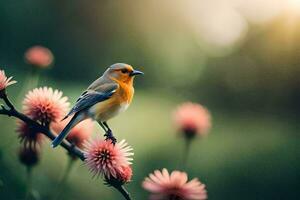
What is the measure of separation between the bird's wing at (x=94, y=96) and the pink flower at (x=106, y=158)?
1.10 feet

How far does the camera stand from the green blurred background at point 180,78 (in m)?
2.38

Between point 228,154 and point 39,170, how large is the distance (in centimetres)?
105

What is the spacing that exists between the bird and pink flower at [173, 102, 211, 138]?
5.5 inches

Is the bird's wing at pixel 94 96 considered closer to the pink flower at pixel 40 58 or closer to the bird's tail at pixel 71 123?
the bird's tail at pixel 71 123

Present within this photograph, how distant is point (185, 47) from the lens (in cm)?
417

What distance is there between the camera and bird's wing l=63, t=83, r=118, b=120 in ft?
3.86

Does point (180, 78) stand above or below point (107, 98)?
above

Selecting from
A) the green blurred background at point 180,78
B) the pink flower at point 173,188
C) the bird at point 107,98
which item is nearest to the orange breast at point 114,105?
the bird at point 107,98

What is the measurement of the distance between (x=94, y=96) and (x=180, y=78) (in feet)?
9.02

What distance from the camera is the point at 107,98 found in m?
1.25

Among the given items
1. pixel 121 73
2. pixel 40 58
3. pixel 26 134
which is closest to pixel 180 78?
pixel 40 58

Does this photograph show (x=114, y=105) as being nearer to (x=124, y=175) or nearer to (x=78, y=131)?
(x=78, y=131)

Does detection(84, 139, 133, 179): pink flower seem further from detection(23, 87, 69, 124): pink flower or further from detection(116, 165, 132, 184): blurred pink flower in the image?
detection(23, 87, 69, 124): pink flower

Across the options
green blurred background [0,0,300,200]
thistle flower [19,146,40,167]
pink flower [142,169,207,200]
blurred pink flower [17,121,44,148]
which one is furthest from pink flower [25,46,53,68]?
pink flower [142,169,207,200]
